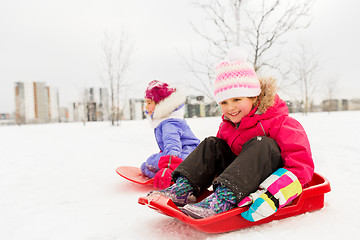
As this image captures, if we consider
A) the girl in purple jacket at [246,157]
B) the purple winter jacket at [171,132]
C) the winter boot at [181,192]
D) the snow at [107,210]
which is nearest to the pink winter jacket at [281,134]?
the girl in purple jacket at [246,157]

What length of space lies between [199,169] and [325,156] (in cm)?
244

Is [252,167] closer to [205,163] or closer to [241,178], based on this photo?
[241,178]

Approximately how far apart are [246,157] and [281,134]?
0.87 ft

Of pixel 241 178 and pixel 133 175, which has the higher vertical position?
pixel 241 178

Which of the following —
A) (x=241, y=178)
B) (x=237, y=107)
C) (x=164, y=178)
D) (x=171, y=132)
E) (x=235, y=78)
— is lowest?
(x=164, y=178)

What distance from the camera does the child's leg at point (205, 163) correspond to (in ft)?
4.99

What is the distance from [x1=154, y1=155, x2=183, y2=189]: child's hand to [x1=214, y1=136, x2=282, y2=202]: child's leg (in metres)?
0.68

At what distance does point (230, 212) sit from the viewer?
1.21 metres

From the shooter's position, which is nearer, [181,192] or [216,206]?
[216,206]

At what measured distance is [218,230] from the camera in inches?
48.1

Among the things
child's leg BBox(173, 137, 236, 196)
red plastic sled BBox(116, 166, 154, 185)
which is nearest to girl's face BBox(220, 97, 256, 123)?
child's leg BBox(173, 137, 236, 196)

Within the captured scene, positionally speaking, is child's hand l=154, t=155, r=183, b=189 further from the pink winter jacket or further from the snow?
the pink winter jacket

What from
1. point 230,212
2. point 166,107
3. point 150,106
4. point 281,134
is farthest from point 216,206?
point 150,106

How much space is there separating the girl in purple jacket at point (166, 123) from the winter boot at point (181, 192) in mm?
678
